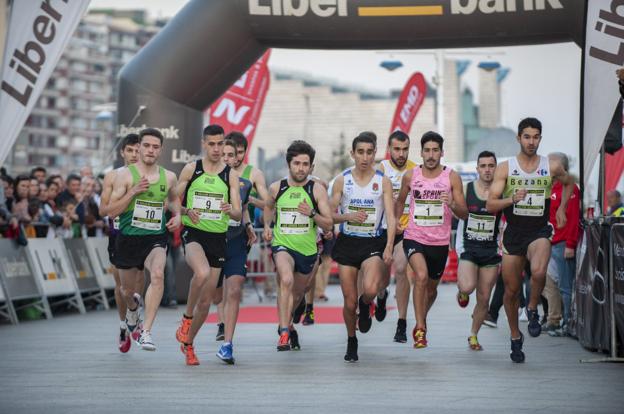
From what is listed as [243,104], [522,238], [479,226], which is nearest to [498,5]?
[479,226]

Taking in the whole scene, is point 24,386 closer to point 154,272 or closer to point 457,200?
point 154,272

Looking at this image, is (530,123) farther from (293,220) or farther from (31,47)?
(31,47)

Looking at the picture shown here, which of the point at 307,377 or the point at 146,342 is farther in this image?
the point at 146,342

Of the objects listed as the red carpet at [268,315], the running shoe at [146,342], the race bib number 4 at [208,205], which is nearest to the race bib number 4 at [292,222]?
the race bib number 4 at [208,205]

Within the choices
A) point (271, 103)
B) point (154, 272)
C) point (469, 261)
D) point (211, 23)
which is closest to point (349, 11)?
point (211, 23)

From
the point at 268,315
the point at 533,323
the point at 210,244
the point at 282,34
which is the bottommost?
the point at 268,315

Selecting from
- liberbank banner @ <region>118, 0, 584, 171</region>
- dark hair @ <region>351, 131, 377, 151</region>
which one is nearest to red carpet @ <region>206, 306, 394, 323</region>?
liberbank banner @ <region>118, 0, 584, 171</region>

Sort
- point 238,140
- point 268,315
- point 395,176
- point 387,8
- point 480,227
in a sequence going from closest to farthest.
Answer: point 480,227
point 395,176
point 238,140
point 387,8
point 268,315

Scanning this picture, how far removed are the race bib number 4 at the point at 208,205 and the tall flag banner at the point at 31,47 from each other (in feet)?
6.98

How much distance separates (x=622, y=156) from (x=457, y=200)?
26.4 feet

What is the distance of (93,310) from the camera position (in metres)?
17.7

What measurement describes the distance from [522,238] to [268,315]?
6.84 m

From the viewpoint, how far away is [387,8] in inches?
584

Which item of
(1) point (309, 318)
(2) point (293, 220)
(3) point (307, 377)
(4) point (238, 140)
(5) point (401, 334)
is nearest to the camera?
(3) point (307, 377)
